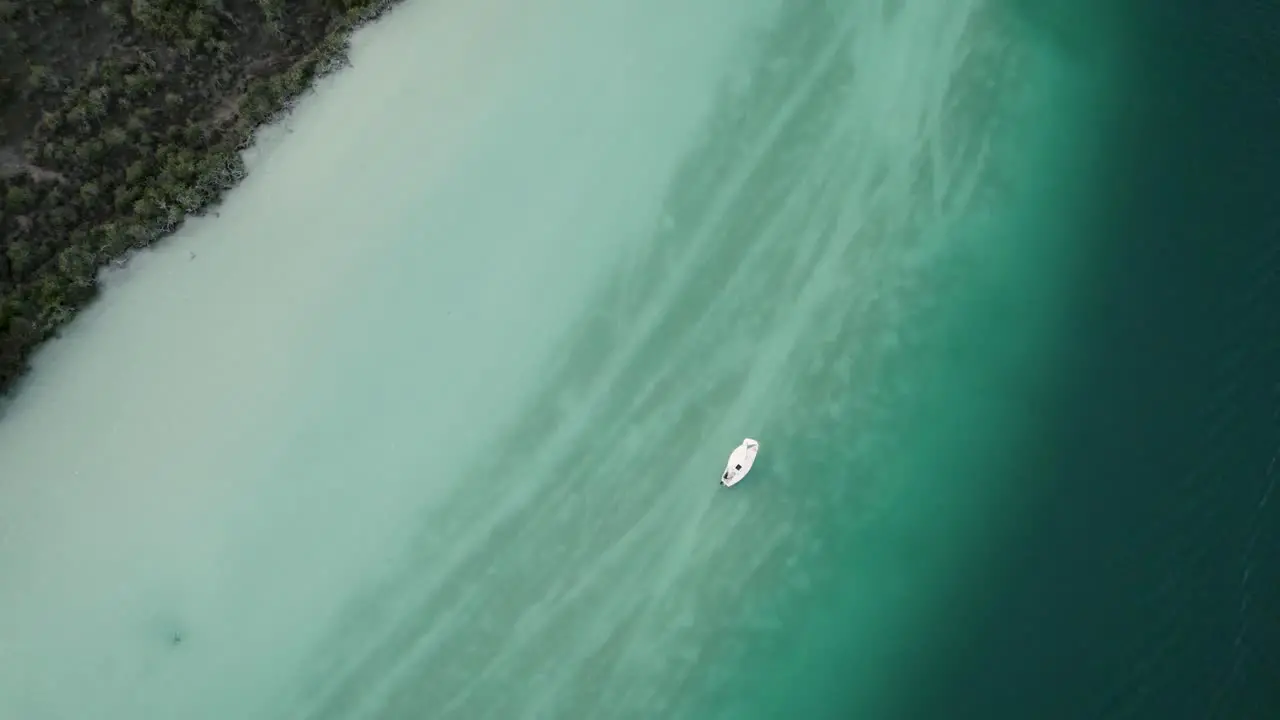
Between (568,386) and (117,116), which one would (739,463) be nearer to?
(568,386)

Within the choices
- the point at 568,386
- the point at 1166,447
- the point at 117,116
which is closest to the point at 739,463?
the point at 568,386

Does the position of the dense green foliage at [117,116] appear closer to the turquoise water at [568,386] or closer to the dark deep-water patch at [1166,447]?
the turquoise water at [568,386]

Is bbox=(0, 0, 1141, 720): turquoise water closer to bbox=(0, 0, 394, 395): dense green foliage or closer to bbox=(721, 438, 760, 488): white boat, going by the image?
bbox=(721, 438, 760, 488): white boat

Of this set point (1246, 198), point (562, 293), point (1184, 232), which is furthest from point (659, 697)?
point (1246, 198)

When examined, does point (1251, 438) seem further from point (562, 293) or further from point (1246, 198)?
point (562, 293)

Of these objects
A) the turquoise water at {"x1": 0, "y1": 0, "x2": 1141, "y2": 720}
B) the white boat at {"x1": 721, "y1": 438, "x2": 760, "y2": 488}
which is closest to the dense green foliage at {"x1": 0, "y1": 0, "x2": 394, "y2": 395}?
the turquoise water at {"x1": 0, "y1": 0, "x2": 1141, "y2": 720}

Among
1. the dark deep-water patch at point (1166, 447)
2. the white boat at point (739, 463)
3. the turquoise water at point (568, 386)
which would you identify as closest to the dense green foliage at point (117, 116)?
the turquoise water at point (568, 386)
